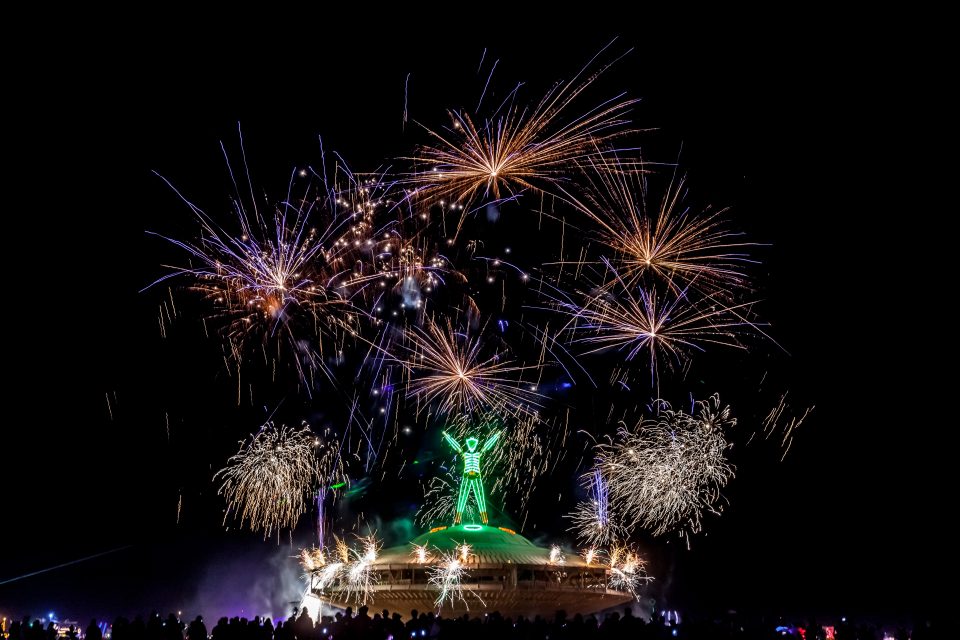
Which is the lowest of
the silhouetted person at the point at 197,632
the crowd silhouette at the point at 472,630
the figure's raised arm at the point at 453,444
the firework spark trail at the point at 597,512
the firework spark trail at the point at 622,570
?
the silhouetted person at the point at 197,632

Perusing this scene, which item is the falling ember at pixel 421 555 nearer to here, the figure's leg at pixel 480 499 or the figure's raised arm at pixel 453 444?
the figure's leg at pixel 480 499

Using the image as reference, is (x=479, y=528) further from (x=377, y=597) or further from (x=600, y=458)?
(x=600, y=458)

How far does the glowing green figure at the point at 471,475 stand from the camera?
37.1m

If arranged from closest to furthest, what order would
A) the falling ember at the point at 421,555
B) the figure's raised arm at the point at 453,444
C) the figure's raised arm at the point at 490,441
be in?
the falling ember at the point at 421,555 < the figure's raised arm at the point at 490,441 < the figure's raised arm at the point at 453,444

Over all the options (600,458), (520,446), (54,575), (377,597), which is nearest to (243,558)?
(54,575)

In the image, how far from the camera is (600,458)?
96.8 ft

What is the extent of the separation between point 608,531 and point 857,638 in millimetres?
19531

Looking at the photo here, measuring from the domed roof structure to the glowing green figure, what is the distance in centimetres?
298

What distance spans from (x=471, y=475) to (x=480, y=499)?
167 centimetres

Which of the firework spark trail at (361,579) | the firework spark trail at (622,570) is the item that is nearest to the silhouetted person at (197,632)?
the firework spark trail at (361,579)

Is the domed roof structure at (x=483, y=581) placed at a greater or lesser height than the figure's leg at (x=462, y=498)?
lesser

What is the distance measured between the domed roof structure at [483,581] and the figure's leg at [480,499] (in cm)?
275

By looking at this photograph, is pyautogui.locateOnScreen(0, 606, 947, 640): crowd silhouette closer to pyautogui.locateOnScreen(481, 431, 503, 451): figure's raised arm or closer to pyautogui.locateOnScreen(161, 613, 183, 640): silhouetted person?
pyautogui.locateOnScreen(161, 613, 183, 640): silhouetted person

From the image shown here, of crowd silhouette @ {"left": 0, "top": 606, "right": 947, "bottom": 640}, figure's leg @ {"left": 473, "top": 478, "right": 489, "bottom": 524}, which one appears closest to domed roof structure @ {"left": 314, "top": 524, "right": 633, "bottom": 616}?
figure's leg @ {"left": 473, "top": 478, "right": 489, "bottom": 524}
